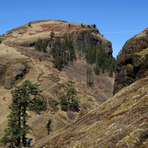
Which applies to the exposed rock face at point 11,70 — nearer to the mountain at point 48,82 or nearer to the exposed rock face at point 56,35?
the mountain at point 48,82

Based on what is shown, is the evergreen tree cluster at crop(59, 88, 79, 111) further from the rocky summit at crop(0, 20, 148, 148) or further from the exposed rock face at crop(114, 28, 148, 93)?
the exposed rock face at crop(114, 28, 148, 93)

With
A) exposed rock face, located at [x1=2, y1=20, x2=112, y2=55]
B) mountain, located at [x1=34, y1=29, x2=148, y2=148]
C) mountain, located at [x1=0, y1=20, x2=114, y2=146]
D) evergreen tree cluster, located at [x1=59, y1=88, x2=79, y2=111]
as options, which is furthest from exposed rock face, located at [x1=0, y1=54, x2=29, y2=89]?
mountain, located at [x1=34, y1=29, x2=148, y2=148]

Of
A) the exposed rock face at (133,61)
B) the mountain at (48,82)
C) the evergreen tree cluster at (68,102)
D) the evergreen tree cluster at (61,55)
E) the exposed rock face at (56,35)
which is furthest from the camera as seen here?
the exposed rock face at (56,35)

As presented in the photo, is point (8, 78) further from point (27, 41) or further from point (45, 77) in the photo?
point (27, 41)

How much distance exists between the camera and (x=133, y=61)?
67.4ft

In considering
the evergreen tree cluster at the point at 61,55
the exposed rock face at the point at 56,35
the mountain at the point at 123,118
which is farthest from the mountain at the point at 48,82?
the mountain at the point at 123,118

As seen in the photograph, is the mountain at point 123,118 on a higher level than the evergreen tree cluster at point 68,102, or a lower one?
lower

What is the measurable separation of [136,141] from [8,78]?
7382 cm

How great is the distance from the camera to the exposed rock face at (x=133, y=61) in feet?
62.7

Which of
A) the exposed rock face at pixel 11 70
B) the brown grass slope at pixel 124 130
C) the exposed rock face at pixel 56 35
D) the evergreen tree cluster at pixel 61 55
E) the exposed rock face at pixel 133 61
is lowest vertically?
the brown grass slope at pixel 124 130

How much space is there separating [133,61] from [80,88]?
193 ft

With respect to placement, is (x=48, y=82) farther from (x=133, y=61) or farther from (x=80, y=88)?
(x=133, y=61)

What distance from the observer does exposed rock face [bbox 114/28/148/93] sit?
19.1 m

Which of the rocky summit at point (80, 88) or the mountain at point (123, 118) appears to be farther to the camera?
the rocky summit at point (80, 88)
